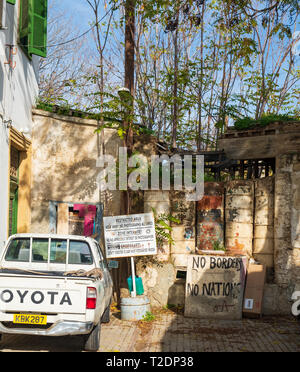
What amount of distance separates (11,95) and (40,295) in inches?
230

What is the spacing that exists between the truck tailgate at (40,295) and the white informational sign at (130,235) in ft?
13.0

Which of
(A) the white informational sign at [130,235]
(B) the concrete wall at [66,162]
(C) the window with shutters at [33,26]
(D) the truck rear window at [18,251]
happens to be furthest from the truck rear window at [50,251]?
(C) the window with shutters at [33,26]

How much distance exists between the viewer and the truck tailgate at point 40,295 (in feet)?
19.6

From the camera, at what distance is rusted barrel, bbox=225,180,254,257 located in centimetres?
1080

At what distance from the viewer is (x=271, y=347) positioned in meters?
7.52

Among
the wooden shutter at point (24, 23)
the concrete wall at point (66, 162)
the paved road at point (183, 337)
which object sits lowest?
the paved road at point (183, 337)

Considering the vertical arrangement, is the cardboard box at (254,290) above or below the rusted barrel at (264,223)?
below

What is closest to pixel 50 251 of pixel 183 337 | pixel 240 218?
pixel 183 337

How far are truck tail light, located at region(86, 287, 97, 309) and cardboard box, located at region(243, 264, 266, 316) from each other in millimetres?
5129

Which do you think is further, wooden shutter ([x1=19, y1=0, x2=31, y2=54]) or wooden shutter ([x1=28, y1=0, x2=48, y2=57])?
wooden shutter ([x1=28, y1=0, x2=48, y2=57])

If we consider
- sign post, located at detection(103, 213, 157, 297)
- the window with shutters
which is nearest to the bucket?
sign post, located at detection(103, 213, 157, 297)

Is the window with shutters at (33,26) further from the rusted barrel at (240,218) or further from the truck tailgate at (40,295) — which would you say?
the truck tailgate at (40,295)

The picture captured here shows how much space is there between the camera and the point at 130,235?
10.1 meters

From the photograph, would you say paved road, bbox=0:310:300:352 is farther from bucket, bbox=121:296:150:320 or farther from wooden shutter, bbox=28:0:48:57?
wooden shutter, bbox=28:0:48:57
